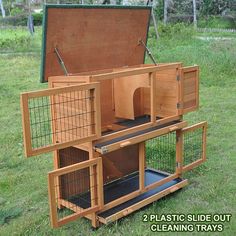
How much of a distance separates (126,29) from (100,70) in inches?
17.0

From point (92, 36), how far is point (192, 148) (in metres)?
1.87

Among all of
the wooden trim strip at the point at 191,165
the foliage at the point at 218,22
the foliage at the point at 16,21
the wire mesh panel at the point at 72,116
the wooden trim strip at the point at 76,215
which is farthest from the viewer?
the foliage at the point at 16,21

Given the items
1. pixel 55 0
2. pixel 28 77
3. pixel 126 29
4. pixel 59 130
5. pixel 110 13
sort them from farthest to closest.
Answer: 1. pixel 55 0
2. pixel 28 77
3. pixel 126 29
4. pixel 110 13
5. pixel 59 130

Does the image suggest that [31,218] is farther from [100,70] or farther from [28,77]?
[28,77]

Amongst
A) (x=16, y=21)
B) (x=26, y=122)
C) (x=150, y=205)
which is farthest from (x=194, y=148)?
(x=16, y=21)

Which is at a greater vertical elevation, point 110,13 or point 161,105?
point 110,13

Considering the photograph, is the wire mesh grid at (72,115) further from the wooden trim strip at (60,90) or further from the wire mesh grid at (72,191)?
the wire mesh grid at (72,191)

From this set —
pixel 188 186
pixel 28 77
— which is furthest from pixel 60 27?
pixel 28 77

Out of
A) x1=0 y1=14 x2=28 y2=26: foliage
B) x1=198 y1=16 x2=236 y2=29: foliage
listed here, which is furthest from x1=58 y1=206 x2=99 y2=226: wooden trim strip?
x1=0 y1=14 x2=28 y2=26: foliage

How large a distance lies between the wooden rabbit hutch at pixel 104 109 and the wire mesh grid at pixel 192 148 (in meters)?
0.33

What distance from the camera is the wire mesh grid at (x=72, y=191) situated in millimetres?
3156

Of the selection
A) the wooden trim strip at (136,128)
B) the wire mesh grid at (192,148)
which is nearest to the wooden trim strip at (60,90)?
the wooden trim strip at (136,128)

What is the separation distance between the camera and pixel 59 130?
9.85ft

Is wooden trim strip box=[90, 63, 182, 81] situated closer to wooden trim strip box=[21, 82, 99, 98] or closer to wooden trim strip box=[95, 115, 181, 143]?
wooden trim strip box=[21, 82, 99, 98]
